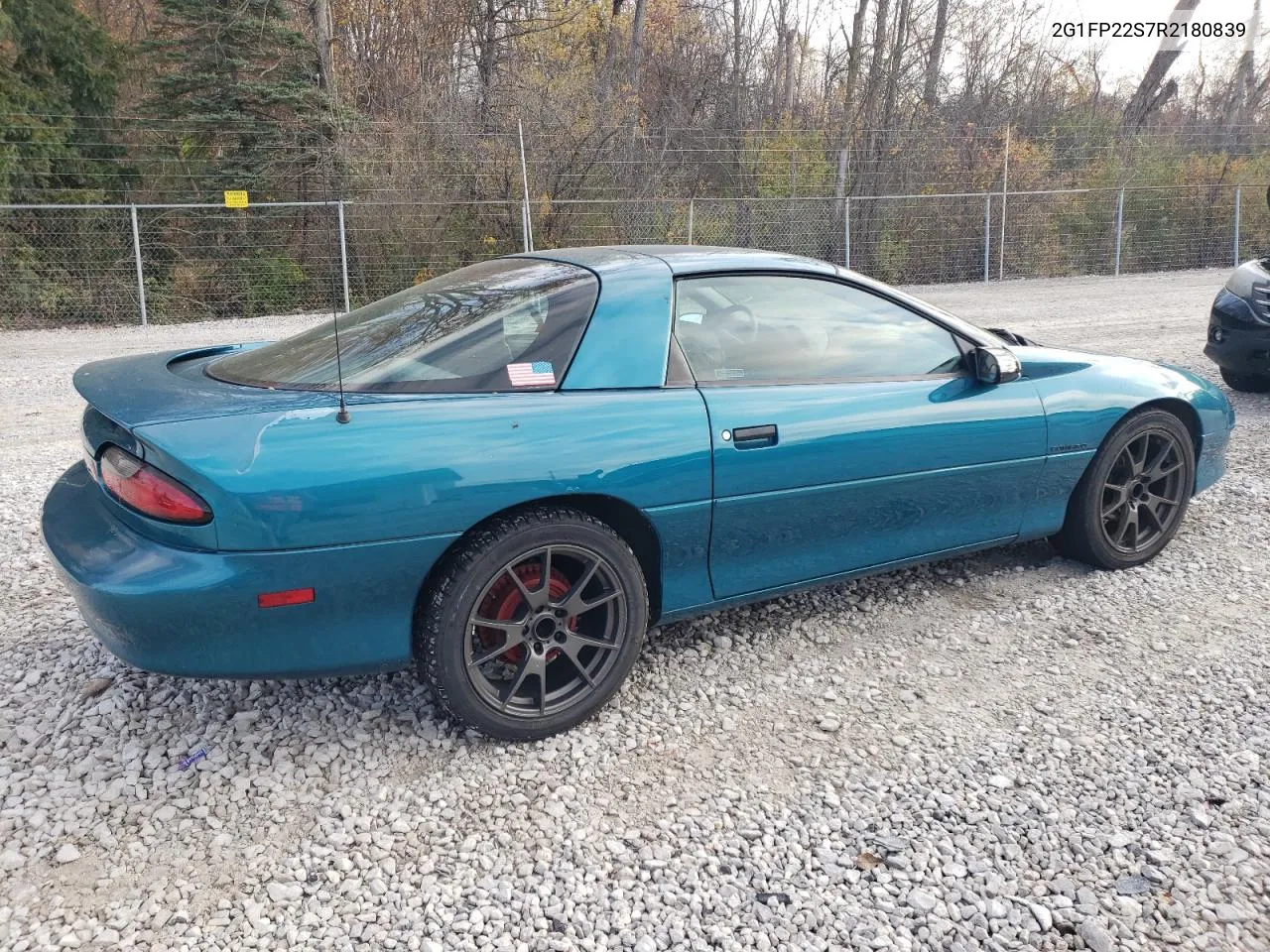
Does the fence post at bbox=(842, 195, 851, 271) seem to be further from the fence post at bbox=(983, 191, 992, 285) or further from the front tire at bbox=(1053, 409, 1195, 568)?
the front tire at bbox=(1053, 409, 1195, 568)

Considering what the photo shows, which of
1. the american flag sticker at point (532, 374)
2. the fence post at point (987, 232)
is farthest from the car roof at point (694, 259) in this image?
the fence post at point (987, 232)

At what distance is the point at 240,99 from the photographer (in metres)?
16.8

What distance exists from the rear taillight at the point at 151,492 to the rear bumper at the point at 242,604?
0.28 ft

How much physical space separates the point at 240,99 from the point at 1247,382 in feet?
51.9

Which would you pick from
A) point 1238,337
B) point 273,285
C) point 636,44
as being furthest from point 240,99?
point 1238,337

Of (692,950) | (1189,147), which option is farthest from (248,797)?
(1189,147)

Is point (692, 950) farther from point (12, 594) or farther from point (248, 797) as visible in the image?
point (12, 594)

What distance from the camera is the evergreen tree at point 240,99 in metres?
16.4

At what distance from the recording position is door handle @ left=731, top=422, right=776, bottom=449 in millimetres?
3064

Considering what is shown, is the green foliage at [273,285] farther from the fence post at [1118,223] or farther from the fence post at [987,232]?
the fence post at [1118,223]

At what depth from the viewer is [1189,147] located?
20609mm

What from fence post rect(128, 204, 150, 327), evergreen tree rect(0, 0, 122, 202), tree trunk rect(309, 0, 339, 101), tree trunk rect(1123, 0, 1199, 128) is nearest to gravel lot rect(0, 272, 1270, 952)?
fence post rect(128, 204, 150, 327)

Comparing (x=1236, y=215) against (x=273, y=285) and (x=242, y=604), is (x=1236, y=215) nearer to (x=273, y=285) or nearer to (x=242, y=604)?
(x=273, y=285)

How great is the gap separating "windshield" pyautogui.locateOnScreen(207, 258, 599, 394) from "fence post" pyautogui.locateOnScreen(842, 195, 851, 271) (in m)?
15.3
